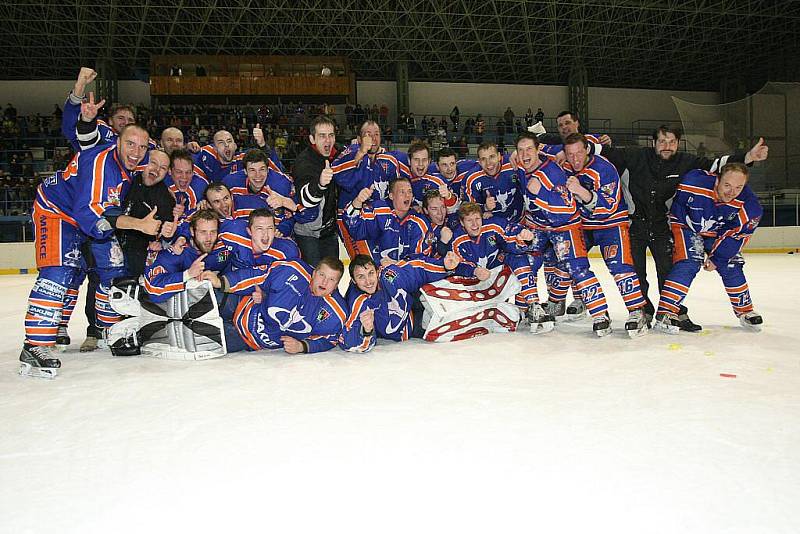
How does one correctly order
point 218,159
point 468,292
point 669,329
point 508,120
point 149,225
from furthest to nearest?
point 508,120 < point 218,159 < point 468,292 < point 669,329 < point 149,225

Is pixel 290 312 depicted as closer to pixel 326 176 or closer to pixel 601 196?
pixel 326 176

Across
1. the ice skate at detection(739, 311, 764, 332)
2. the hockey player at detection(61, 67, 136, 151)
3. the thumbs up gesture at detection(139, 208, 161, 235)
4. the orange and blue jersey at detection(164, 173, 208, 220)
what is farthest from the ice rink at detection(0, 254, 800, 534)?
the hockey player at detection(61, 67, 136, 151)

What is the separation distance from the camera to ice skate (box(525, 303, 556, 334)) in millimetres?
4609

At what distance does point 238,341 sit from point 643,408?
8.43 feet

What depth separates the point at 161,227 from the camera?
4020mm

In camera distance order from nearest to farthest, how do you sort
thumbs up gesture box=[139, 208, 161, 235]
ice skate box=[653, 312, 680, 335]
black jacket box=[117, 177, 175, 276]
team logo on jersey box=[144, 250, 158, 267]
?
thumbs up gesture box=[139, 208, 161, 235]
team logo on jersey box=[144, 250, 158, 267]
black jacket box=[117, 177, 175, 276]
ice skate box=[653, 312, 680, 335]

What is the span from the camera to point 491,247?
4.86 m

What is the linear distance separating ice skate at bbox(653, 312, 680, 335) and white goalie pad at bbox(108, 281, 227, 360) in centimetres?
304

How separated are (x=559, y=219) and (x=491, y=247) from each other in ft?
1.91

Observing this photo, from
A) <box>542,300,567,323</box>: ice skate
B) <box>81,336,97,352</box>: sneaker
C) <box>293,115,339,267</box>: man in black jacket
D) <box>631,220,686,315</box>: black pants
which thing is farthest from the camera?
<box>542,300,567,323</box>: ice skate

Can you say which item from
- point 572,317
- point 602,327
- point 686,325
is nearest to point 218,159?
point 572,317

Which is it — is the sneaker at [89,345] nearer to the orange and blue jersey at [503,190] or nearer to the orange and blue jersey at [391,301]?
the orange and blue jersey at [391,301]

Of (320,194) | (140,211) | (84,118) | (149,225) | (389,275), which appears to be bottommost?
(389,275)

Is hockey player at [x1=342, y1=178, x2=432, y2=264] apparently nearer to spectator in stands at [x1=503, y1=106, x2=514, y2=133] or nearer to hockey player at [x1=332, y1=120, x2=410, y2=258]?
hockey player at [x1=332, y1=120, x2=410, y2=258]
